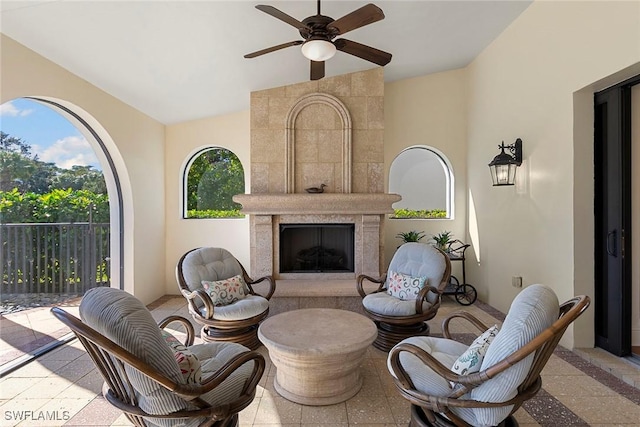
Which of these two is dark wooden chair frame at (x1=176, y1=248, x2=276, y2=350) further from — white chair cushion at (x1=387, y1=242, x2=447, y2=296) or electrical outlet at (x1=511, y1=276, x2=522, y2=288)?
electrical outlet at (x1=511, y1=276, x2=522, y2=288)

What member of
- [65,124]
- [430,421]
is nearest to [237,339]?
[430,421]

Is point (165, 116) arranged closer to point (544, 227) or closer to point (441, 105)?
point (441, 105)

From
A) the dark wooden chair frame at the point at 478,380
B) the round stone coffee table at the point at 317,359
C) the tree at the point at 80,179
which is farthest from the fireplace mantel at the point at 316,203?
the dark wooden chair frame at the point at 478,380

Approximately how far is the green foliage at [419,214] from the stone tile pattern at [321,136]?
97 cm

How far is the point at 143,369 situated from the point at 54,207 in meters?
2.94

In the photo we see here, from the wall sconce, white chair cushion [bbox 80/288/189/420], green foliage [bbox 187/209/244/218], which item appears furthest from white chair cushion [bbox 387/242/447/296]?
green foliage [bbox 187/209/244/218]

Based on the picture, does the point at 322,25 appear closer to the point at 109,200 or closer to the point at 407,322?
the point at 407,322

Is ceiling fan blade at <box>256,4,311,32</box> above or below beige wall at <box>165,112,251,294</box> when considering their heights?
above

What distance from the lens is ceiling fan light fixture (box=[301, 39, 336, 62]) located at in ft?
7.83

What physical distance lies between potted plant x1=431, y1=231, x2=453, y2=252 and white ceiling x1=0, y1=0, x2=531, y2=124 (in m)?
2.52

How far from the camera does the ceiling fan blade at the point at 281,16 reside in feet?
7.47

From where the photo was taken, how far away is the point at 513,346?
1.48 meters

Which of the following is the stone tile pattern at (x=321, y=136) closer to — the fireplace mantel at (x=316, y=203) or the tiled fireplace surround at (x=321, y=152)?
the tiled fireplace surround at (x=321, y=152)

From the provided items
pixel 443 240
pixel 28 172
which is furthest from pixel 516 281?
pixel 28 172
